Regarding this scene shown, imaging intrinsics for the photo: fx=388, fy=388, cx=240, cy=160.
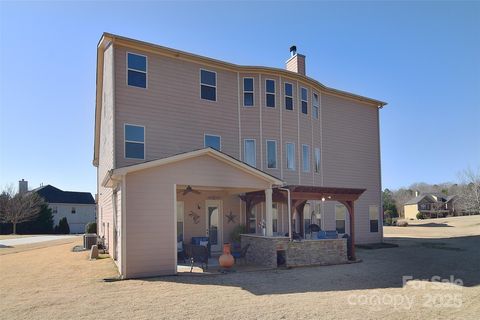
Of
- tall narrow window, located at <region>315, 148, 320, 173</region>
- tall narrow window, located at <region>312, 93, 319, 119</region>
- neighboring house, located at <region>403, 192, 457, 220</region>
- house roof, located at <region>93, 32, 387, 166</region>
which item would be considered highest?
house roof, located at <region>93, 32, 387, 166</region>

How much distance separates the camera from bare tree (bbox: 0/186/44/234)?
39969 millimetres

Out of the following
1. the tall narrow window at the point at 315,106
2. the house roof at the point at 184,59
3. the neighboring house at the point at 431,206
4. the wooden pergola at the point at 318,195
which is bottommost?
the neighboring house at the point at 431,206

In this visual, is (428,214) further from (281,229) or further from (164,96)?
(164,96)

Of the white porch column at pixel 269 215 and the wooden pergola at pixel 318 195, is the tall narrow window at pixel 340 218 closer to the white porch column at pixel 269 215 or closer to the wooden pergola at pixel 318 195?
the wooden pergola at pixel 318 195

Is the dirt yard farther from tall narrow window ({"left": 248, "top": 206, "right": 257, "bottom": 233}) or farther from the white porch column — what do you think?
tall narrow window ({"left": 248, "top": 206, "right": 257, "bottom": 233})

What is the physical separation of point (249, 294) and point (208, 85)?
426 inches

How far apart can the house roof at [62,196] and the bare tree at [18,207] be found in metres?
6.66

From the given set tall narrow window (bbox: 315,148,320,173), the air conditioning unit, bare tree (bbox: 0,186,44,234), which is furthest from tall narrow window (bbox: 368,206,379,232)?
bare tree (bbox: 0,186,44,234)

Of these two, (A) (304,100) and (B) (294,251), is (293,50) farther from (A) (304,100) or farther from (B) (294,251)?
(B) (294,251)

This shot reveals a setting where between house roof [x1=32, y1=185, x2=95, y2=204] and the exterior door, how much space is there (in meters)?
37.7

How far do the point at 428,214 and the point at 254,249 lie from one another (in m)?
63.7

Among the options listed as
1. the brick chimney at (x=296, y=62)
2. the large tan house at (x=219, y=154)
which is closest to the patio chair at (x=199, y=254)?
the large tan house at (x=219, y=154)

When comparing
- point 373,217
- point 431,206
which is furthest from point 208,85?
point 431,206

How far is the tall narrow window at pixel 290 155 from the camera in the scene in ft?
64.2
